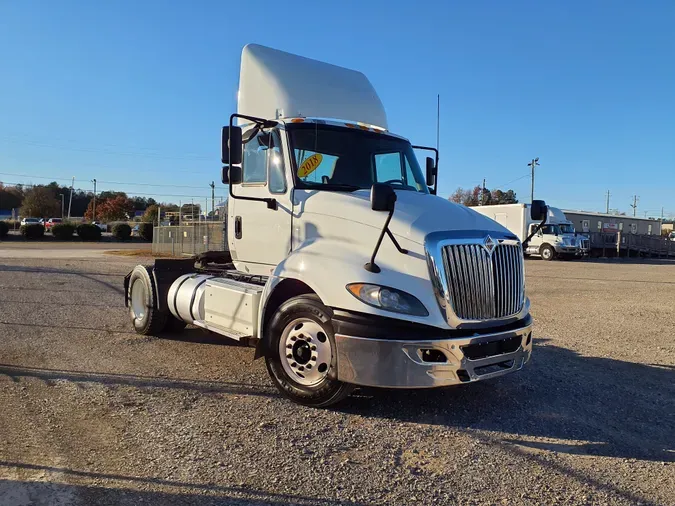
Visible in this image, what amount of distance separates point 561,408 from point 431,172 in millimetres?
3283

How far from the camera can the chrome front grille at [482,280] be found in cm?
456

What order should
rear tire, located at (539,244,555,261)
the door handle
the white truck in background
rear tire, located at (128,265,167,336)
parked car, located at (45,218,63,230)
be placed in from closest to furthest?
the door handle < rear tire, located at (128,265,167,336) < the white truck in background < rear tire, located at (539,244,555,261) < parked car, located at (45,218,63,230)

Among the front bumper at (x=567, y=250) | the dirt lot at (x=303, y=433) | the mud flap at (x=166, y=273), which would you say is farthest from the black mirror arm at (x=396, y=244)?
the front bumper at (x=567, y=250)

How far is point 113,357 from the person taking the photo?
6.65 metres

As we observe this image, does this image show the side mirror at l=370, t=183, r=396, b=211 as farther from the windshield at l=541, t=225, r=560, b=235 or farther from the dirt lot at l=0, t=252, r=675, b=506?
the windshield at l=541, t=225, r=560, b=235

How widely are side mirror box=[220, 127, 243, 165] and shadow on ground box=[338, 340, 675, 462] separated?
2.63 m

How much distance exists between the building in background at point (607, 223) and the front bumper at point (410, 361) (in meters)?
44.7

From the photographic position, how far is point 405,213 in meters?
4.90

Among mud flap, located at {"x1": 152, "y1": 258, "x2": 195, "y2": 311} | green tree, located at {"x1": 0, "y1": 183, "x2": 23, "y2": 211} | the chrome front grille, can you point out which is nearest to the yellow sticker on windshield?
the chrome front grille

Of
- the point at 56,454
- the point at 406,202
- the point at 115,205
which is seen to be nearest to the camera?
the point at 56,454

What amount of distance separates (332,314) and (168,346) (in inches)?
141

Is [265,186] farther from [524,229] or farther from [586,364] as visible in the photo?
[524,229]

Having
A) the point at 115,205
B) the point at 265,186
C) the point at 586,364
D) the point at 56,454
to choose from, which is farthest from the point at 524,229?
the point at 115,205

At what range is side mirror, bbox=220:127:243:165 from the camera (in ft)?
17.9
